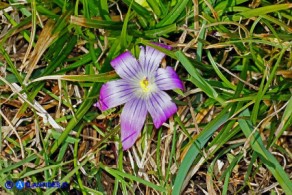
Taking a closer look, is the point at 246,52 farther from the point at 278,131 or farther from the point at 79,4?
the point at 79,4

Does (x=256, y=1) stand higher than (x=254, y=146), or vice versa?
(x=256, y=1)

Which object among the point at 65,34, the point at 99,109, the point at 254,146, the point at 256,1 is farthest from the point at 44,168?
the point at 256,1

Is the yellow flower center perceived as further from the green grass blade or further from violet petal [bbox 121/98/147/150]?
the green grass blade

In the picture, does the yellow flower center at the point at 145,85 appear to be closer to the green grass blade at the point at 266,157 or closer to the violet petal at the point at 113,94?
the violet petal at the point at 113,94

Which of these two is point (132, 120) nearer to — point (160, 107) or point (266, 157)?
point (160, 107)

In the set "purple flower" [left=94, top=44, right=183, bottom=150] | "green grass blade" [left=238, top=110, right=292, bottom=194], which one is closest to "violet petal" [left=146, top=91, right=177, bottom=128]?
"purple flower" [left=94, top=44, right=183, bottom=150]
